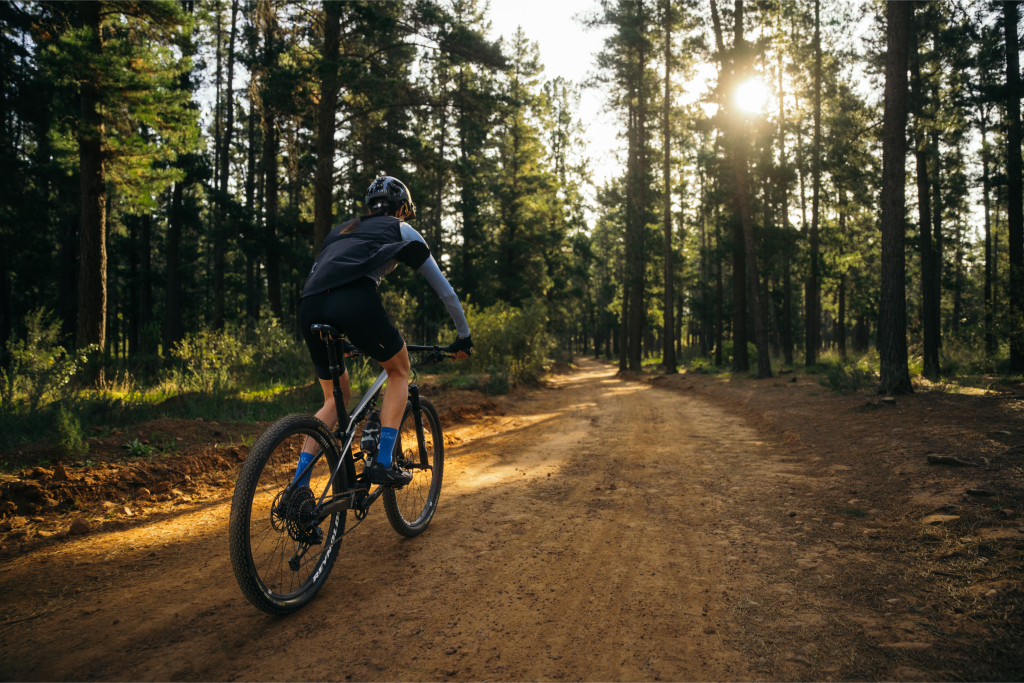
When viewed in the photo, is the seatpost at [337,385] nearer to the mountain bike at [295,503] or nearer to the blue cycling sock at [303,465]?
the mountain bike at [295,503]

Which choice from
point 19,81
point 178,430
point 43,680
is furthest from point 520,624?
point 19,81

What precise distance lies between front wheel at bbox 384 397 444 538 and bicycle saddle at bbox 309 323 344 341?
2.76 ft

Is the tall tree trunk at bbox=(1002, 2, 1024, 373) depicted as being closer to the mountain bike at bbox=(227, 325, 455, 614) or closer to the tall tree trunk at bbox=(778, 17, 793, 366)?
the tall tree trunk at bbox=(778, 17, 793, 366)

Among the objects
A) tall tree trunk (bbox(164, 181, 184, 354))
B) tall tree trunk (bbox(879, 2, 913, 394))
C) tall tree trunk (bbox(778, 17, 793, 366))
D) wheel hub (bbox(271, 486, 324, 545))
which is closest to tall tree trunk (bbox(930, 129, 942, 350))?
tall tree trunk (bbox(778, 17, 793, 366))

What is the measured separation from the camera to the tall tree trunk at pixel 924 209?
51.3ft

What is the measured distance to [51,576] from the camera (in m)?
3.11

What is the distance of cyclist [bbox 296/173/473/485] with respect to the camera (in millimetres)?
2912

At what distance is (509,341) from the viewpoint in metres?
15.9

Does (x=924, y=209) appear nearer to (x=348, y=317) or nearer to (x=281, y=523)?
(x=348, y=317)

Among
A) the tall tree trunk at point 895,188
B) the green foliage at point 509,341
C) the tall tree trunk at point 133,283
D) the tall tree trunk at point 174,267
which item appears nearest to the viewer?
the tall tree trunk at point 895,188

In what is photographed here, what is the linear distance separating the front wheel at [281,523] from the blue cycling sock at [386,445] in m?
0.26

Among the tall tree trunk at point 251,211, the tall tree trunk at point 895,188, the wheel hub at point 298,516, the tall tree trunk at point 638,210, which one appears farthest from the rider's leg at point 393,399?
the tall tree trunk at point 638,210

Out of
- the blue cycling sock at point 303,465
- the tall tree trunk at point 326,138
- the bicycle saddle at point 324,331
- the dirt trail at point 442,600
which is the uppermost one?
the tall tree trunk at point 326,138

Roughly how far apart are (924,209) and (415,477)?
66.4 feet
